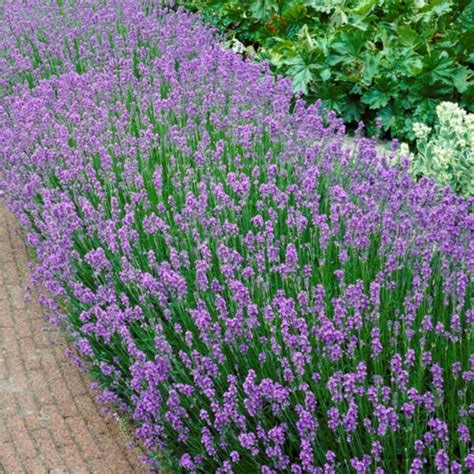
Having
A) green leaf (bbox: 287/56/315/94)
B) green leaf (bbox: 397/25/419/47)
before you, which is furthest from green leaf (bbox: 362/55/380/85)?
green leaf (bbox: 287/56/315/94)

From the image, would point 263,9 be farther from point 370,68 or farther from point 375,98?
point 375,98

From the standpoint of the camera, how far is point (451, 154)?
412 cm

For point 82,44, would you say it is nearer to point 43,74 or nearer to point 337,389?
point 43,74

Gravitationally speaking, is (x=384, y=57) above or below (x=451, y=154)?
above

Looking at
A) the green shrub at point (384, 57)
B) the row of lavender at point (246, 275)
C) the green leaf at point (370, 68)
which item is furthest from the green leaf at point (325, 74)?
the row of lavender at point (246, 275)

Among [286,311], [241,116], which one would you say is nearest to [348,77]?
[241,116]

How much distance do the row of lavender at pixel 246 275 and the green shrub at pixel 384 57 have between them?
0.77 m

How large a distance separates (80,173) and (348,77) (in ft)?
7.18

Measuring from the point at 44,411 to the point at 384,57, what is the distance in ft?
10.9

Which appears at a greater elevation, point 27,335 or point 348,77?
point 348,77

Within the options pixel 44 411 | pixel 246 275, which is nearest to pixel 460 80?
pixel 246 275

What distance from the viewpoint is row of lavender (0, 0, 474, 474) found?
2.55 m

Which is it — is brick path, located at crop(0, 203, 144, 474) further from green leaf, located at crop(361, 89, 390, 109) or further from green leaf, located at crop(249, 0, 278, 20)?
green leaf, located at crop(249, 0, 278, 20)

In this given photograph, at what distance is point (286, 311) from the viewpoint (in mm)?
2625
